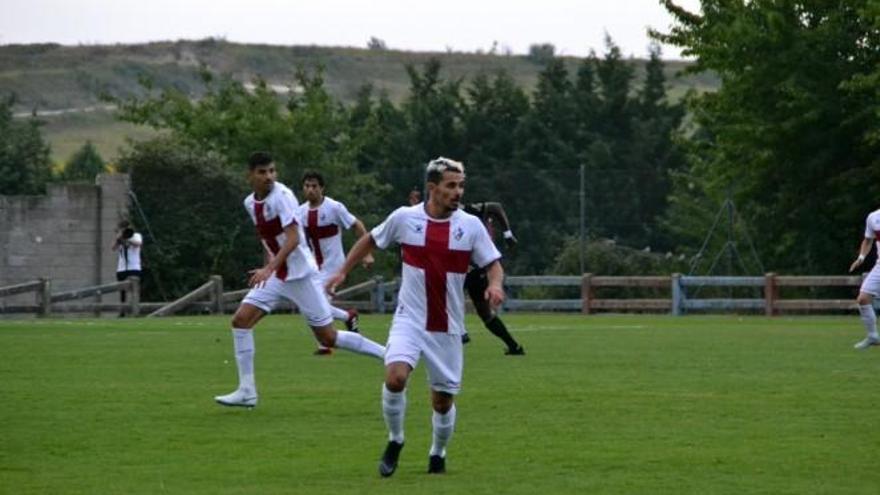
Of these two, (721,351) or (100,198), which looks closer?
(721,351)

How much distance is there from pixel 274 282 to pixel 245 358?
93 centimetres

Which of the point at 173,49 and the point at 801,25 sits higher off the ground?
the point at 173,49

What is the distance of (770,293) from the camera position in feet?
143

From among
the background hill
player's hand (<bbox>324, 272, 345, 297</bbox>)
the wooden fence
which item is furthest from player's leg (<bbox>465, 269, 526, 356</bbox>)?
the background hill

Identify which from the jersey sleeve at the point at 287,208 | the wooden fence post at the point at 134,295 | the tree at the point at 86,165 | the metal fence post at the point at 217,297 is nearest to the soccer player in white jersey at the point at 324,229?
the jersey sleeve at the point at 287,208

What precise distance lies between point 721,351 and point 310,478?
14661 millimetres

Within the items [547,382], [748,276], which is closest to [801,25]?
[748,276]

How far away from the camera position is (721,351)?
26828mm

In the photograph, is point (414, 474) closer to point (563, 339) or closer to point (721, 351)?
point (721, 351)

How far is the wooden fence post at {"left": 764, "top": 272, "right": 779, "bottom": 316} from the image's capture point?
4350 cm

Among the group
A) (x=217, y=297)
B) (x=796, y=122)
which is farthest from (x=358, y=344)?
(x=796, y=122)

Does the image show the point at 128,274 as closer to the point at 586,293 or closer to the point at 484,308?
the point at 586,293

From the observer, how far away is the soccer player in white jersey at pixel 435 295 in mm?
13055

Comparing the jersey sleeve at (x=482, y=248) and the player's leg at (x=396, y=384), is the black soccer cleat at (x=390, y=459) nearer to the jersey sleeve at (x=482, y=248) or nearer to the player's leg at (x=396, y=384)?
the player's leg at (x=396, y=384)
